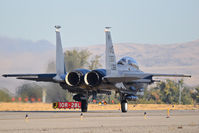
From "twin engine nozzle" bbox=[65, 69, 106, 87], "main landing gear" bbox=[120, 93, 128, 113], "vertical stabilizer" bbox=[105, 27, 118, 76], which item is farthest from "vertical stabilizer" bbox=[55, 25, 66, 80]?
"main landing gear" bbox=[120, 93, 128, 113]

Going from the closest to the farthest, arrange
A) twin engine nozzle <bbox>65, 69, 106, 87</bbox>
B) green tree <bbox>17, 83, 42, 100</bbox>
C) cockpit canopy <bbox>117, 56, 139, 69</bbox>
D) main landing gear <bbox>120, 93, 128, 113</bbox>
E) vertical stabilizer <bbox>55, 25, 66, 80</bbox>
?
twin engine nozzle <bbox>65, 69, 106, 87</bbox>
vertical stabilizer <bbox>55, 25, 66, 80</bbox>
main landing gear <bbox>120, 93, 128, 113</bbox>
cockpit canopy <bbox>117, 56, 139, 69</bbox>
green tree <bbox>17, 83, 42, 100</bbox>

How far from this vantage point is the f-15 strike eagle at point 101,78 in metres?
33.4

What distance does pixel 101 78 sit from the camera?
110ft

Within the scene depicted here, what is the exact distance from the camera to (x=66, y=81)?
33.2 metres

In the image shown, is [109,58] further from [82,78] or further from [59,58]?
[59,58]

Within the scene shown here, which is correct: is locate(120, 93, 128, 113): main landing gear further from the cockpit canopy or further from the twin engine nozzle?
the twin engine nozzle

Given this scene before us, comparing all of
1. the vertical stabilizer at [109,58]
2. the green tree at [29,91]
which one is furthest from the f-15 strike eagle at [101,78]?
the green tree at [29,91]

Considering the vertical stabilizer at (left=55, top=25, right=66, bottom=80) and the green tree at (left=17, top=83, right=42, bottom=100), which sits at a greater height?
the vertical stabilizer at (left=55, top=25, right=66, bottom=80)

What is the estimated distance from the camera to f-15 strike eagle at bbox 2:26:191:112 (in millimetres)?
33406

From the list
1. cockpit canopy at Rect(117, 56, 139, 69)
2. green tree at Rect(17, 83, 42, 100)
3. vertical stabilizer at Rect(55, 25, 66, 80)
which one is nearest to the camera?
vertical stabilizer at Rect(55, 25, 66, 80)

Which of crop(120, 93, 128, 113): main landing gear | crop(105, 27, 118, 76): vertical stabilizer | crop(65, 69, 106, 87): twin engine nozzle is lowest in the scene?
crop(120, 93, 128, 113): main landing gear

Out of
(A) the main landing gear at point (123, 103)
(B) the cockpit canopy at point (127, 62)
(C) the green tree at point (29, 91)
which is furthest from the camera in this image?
(C) the green tree at point (29, 91)

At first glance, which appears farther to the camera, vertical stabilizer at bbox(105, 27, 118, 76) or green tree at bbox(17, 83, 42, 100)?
green tree at bbox(17, 83, 42, 100)

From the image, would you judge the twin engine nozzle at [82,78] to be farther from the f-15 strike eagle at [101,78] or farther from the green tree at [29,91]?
the green tree at [29,91]
